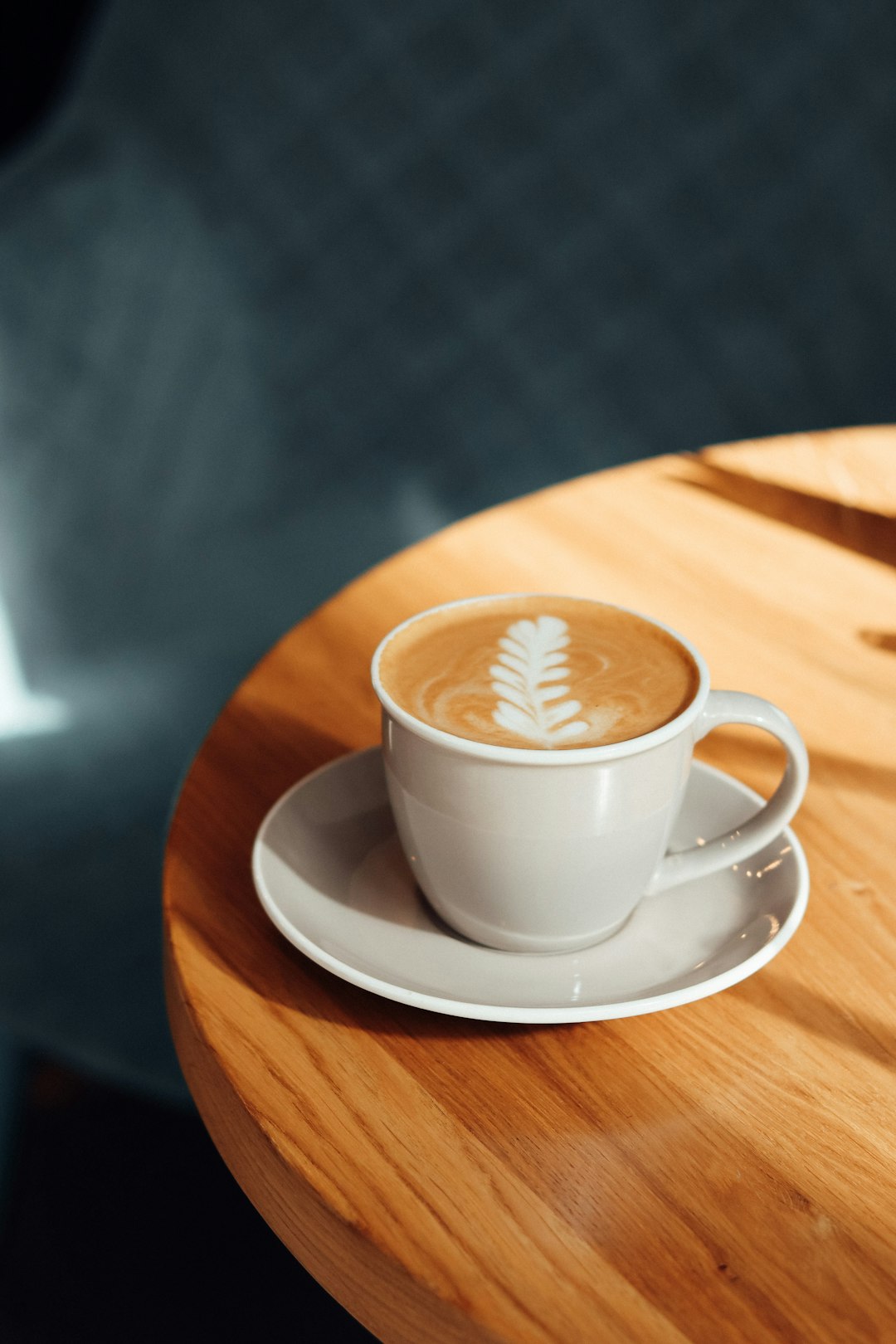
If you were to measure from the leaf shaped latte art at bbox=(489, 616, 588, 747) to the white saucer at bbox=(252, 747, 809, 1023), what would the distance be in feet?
0.24

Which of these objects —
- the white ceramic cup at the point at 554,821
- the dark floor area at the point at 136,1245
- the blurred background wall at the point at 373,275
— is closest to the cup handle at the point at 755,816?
the white ceramic cup at the point at 554,821

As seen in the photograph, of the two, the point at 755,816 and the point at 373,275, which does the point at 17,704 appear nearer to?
the point at 373,275

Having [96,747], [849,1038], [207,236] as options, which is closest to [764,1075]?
[849,1038]

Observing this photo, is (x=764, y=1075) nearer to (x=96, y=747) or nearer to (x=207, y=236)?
(x=96, y=747)

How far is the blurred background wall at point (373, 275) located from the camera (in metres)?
1.21

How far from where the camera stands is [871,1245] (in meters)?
0.28

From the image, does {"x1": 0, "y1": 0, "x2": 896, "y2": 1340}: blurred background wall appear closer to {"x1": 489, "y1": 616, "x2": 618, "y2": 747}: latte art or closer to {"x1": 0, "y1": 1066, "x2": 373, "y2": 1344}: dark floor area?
{"x1": 0, "y1": 1066, "x2": 373, "y2": 1344}: dark floor area

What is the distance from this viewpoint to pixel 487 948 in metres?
0.36

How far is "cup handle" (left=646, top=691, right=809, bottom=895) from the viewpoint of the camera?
35cm

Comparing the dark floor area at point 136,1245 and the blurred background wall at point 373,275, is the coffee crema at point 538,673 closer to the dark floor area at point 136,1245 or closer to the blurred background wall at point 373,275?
the dark floor area at point 136,1245

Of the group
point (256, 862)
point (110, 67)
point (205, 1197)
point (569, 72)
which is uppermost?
point (110, 67)

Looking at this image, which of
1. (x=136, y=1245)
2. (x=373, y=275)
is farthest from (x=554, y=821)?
(x=373, y=275)

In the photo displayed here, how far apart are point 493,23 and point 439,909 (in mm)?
1274

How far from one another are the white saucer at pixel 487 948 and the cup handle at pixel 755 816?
14 millimetres
